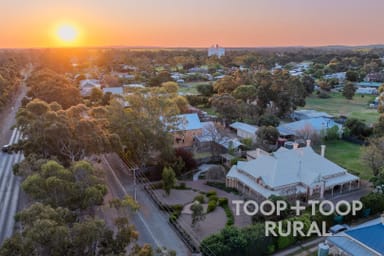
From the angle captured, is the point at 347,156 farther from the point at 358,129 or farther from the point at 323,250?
the point at 323,250

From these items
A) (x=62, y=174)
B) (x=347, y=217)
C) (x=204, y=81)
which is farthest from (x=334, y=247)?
(x=204, y=81)

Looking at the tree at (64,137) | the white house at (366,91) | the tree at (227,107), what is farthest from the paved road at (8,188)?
the white house at (366,91)

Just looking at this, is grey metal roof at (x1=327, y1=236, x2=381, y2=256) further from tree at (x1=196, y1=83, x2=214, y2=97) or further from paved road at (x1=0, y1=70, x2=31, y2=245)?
tree at (x1=196, y1=83, x2=214, y2=97)

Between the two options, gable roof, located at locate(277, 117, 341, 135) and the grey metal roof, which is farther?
gable roof, located at locate(277, 117, 341, 135)

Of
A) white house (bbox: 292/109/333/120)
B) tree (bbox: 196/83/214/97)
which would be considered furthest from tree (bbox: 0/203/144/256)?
tree (bbox: 196/83/214/97)

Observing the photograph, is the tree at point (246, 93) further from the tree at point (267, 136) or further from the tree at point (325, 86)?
the tree at point (325, 86)

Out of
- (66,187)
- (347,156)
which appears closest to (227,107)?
(347,156)

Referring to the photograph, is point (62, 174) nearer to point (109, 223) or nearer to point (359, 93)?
point (109, 223)

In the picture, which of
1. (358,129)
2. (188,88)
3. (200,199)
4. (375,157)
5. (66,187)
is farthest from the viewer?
(188,88)
